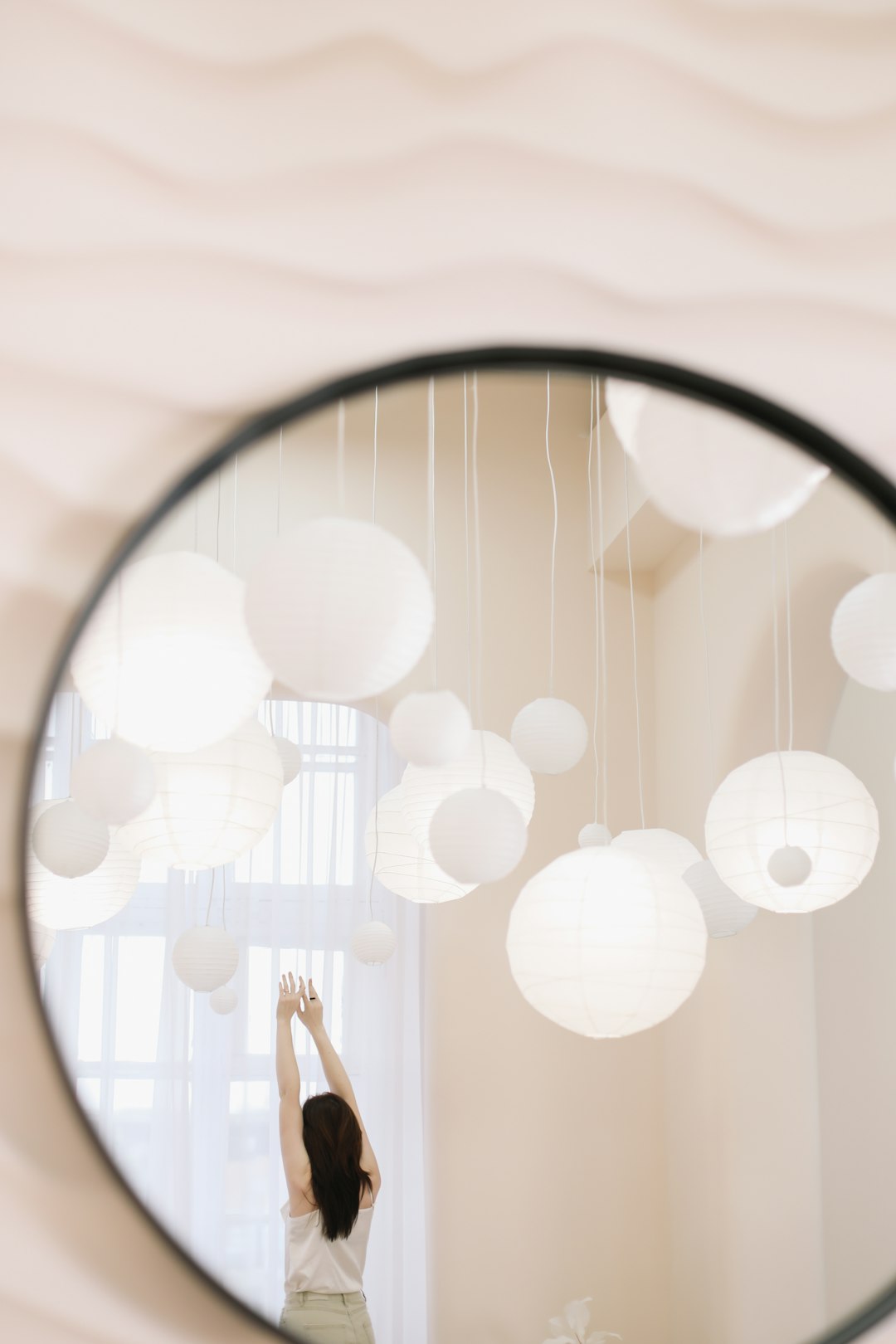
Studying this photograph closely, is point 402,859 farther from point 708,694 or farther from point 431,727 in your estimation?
point 708,694

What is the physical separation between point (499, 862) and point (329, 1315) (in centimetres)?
69

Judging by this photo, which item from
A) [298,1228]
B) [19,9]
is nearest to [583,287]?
[19,9]

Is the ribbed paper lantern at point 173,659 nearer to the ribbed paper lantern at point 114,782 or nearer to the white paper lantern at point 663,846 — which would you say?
the ribbed paper lantern at point 114,782

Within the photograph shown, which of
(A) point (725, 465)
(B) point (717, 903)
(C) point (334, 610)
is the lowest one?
(B) point (717, 903)

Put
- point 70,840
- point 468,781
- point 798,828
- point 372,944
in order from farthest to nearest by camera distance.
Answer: point 372,944
point 468,781
point 798,828
point 70,840

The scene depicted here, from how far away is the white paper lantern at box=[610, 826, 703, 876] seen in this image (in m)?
1.64

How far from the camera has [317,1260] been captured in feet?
4.79

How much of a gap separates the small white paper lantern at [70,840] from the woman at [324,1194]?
2.22 feet

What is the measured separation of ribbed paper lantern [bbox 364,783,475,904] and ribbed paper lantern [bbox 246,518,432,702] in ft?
2.37

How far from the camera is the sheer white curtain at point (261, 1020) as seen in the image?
2762mm

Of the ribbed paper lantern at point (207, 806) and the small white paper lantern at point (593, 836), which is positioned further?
the small white paper lantern at point (593, 836)

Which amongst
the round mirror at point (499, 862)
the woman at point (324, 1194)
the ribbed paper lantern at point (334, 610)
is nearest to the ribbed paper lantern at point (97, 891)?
the round mirror at point (499, 862)

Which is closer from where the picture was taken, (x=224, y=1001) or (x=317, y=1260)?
(x=317, y=1260)

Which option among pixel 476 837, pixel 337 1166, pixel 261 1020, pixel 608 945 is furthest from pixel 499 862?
pixel 261 1020
